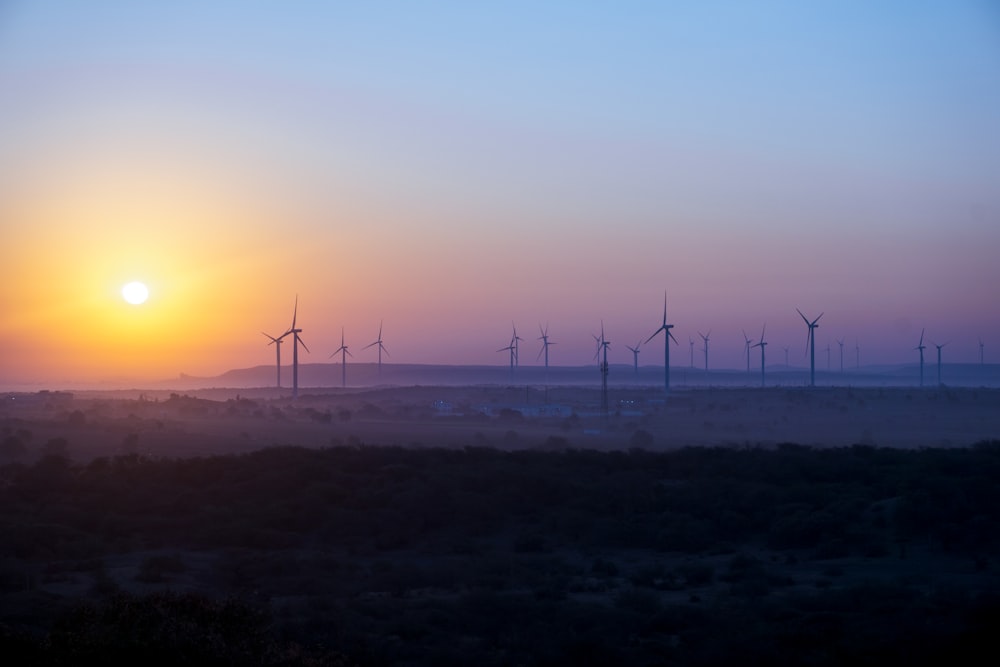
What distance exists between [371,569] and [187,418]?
320 ft

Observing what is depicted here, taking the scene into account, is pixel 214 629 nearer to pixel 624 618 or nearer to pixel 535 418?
pixel 624 618

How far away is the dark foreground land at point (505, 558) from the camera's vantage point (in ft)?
60.1

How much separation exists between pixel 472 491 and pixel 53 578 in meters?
18.1

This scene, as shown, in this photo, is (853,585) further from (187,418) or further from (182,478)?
(187,418)

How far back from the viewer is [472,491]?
42594 mm

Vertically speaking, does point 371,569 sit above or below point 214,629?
below

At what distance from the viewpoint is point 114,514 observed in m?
39.1

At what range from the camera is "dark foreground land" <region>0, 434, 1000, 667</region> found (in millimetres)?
18328

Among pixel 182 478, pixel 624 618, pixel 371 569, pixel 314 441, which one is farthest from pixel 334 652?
pixel 314 441

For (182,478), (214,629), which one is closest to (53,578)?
(214,629)

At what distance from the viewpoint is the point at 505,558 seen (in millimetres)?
31375

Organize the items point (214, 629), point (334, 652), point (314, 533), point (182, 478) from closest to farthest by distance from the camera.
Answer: point (214, 629)
point (334, 652)
point (314, 533)
point (182, 478)

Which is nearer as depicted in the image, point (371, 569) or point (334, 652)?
point (334, 652)

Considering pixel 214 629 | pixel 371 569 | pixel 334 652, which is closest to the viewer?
pixel 214 629
